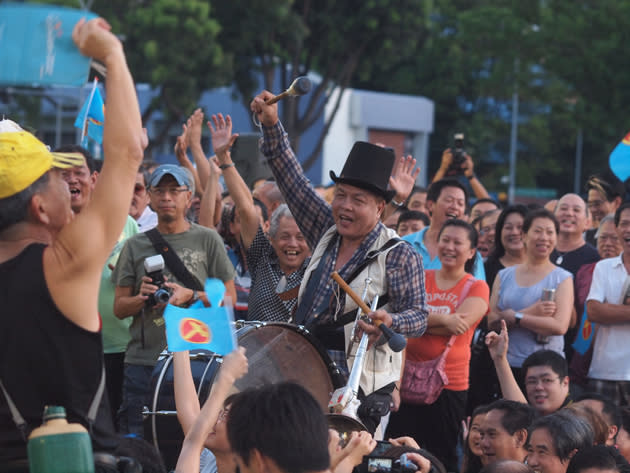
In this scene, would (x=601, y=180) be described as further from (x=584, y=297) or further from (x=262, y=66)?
(x=262, y=66)

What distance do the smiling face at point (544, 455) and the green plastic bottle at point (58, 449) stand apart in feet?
11.0

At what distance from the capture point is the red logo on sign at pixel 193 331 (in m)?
3.71

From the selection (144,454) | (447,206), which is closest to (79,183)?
(144,454)

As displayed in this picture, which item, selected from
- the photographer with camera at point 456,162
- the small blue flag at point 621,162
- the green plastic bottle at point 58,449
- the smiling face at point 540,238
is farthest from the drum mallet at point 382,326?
the photographer with camera at point 456,162

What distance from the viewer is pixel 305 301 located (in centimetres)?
552

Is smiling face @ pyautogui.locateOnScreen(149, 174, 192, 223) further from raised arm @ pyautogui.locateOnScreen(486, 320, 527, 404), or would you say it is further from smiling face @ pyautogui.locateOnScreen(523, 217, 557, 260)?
smiling face @ pyautogui.locateOnScreen(523, 217, 557, 260)

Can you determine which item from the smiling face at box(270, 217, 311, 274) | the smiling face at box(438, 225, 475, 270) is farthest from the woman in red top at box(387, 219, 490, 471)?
the smiling face at box(270, 217, 311, 274)

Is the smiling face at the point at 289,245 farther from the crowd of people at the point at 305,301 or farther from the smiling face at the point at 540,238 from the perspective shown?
the smiling face at the point at 540,238

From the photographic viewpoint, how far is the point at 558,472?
567 centimetres

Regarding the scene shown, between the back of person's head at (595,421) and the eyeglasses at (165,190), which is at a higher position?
the eyeglasses at (165,190)

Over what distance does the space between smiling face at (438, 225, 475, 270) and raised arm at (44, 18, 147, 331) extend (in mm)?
4364

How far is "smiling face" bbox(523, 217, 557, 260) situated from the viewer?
7.71m

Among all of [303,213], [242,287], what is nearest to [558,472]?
[303,213]

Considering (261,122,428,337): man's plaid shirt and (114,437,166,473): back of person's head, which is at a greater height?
(261,122,428,337): man's plaid shirt
